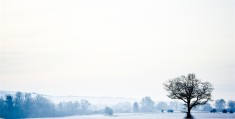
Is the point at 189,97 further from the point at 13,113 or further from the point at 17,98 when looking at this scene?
the point at 17,98

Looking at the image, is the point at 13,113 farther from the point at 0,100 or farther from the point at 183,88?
the point at 183,88

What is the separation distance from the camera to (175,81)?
224 ft

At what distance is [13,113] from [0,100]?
40.1 feet

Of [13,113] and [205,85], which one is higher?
[205,85]

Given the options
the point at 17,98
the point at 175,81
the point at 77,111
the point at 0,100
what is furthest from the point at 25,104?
the point at 175,81

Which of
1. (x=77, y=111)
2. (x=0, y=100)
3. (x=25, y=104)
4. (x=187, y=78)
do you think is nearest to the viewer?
(x=187, y=78)

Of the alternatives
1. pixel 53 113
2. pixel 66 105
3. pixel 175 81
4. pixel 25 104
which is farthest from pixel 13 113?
pixel 66 105

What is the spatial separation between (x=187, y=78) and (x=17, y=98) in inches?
3251

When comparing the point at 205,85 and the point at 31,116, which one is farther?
the point at 31,116

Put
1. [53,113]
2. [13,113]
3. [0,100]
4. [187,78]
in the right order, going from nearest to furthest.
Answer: [187,78], [13,113], [0,100], [53,113]

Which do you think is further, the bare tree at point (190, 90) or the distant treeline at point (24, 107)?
the distant treeline at point (24, 107)

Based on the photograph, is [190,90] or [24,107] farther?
[24,107]

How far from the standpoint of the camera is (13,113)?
11056 cm

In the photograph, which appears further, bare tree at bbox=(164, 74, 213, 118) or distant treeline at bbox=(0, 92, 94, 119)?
distant treeline at bbox=(0, 92, 94, 119)
